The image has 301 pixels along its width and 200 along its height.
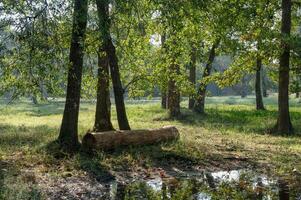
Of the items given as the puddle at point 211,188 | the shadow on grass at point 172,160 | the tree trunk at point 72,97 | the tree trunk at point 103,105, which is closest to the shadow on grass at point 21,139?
the tree trunk at point 72,97

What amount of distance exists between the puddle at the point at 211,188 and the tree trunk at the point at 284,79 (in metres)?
9.58

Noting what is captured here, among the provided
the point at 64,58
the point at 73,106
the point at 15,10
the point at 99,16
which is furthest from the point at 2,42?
the point at 73,106

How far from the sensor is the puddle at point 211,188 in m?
9.85

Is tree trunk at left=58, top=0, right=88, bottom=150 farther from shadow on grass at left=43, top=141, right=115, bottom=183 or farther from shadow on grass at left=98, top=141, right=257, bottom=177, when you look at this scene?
shadow on grass at left=98, top=141, right=257, bottom=177

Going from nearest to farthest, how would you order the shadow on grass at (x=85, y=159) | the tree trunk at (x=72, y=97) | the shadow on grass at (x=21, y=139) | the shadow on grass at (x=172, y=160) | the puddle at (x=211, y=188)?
the puddle at (x=211, y=188) < the shadow on grass at (x=85, y=159) < the shadow on grass at (x=172, y=160) < the tree trunk at (x=72, y=97) < the shadow on grass at (x=21, y=139)

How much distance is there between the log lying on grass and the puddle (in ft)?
11.2

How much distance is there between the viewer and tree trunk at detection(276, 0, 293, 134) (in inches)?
841

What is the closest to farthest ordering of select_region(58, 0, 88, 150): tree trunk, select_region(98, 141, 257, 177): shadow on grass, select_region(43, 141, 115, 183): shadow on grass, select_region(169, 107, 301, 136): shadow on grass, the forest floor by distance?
the forest floor, select_region(43, 141, 115, 183): shadow on grass, select_region(98, 141, 257, 177): shadow on grass, select_region(58, 0, 88, 150): tree trunk, select_region(169, 107, 301, 136): shadow on grass

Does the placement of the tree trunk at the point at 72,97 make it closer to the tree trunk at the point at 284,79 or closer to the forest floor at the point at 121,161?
the forest floor at the point at 121,161

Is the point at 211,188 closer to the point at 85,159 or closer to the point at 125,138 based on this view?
the point at 85,159

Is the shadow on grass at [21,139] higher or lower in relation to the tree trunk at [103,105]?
lower

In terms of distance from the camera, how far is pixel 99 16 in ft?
39.8

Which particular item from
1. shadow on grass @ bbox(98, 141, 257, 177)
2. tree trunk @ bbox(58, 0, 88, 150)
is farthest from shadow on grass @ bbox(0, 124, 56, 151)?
shadow on grass @ bbox(98, 141, 257, 177)

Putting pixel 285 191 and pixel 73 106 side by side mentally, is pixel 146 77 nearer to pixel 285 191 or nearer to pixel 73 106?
pixel 73 106
